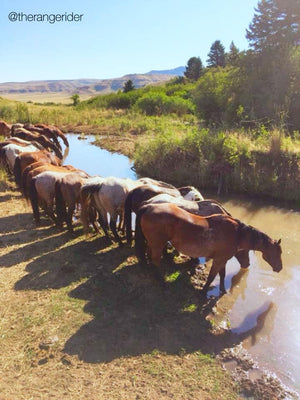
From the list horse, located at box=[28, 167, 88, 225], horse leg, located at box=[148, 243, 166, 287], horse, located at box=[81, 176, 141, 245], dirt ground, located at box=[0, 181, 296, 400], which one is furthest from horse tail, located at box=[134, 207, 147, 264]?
horse, located at box=[28, 167, 88, 225]

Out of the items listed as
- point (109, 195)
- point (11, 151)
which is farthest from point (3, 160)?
point (109, 195)

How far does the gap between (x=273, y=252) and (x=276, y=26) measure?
1759 centimetres

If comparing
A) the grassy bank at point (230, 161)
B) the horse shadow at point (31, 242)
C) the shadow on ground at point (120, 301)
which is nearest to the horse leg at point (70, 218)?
the horse shadow at point (31, 242)

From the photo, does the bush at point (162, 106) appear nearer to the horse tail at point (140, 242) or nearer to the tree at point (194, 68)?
the horse tail at point (140, 242)

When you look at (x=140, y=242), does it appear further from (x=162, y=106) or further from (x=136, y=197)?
(x=162, y=106)

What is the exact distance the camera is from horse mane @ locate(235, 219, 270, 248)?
15.0ft

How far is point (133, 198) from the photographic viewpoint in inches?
218

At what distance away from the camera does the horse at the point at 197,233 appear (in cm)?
434

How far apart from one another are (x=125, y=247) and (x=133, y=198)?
1.01m

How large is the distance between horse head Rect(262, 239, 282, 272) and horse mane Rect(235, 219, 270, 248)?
8 cm

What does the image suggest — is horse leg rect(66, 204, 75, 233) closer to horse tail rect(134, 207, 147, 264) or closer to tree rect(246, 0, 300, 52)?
horse tail rect(134, 207, 147, 264)

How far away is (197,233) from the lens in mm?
4371

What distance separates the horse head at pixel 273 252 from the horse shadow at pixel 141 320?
44.6 inches

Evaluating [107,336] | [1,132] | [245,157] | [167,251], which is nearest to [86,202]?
[167,251]
